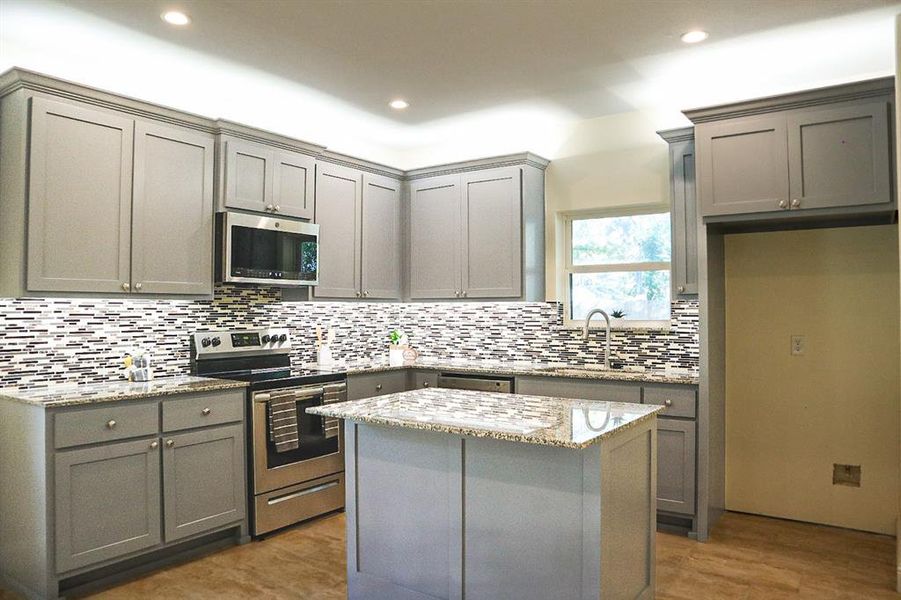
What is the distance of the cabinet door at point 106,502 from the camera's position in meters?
3.00

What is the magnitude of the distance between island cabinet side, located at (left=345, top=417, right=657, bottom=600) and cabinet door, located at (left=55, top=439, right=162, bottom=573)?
1.13 metres

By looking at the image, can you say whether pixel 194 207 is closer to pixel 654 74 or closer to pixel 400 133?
pixel 400 133

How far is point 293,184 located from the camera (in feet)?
14.8

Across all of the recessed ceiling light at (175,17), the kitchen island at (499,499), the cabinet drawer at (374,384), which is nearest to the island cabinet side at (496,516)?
the kitchen island at (499,499)

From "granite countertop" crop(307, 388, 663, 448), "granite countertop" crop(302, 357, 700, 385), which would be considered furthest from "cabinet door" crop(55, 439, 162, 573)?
"granite countertop" crop(302, 357, 700, 385)

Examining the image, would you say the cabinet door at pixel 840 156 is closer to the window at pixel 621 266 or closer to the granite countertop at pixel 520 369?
the window at pixel 621 266

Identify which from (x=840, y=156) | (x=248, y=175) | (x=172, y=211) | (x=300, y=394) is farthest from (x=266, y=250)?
(x=840, y=156)

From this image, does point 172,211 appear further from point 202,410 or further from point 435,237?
point 435,237

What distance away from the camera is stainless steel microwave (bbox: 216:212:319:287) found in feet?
13.2

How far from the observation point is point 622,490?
248 centimetres

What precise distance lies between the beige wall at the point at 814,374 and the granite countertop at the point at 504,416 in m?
1.93

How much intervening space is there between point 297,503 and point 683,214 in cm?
302

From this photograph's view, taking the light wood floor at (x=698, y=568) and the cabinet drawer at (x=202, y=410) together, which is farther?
the cabinet drawer at (x=202, y=410)

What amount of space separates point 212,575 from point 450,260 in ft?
9.23
